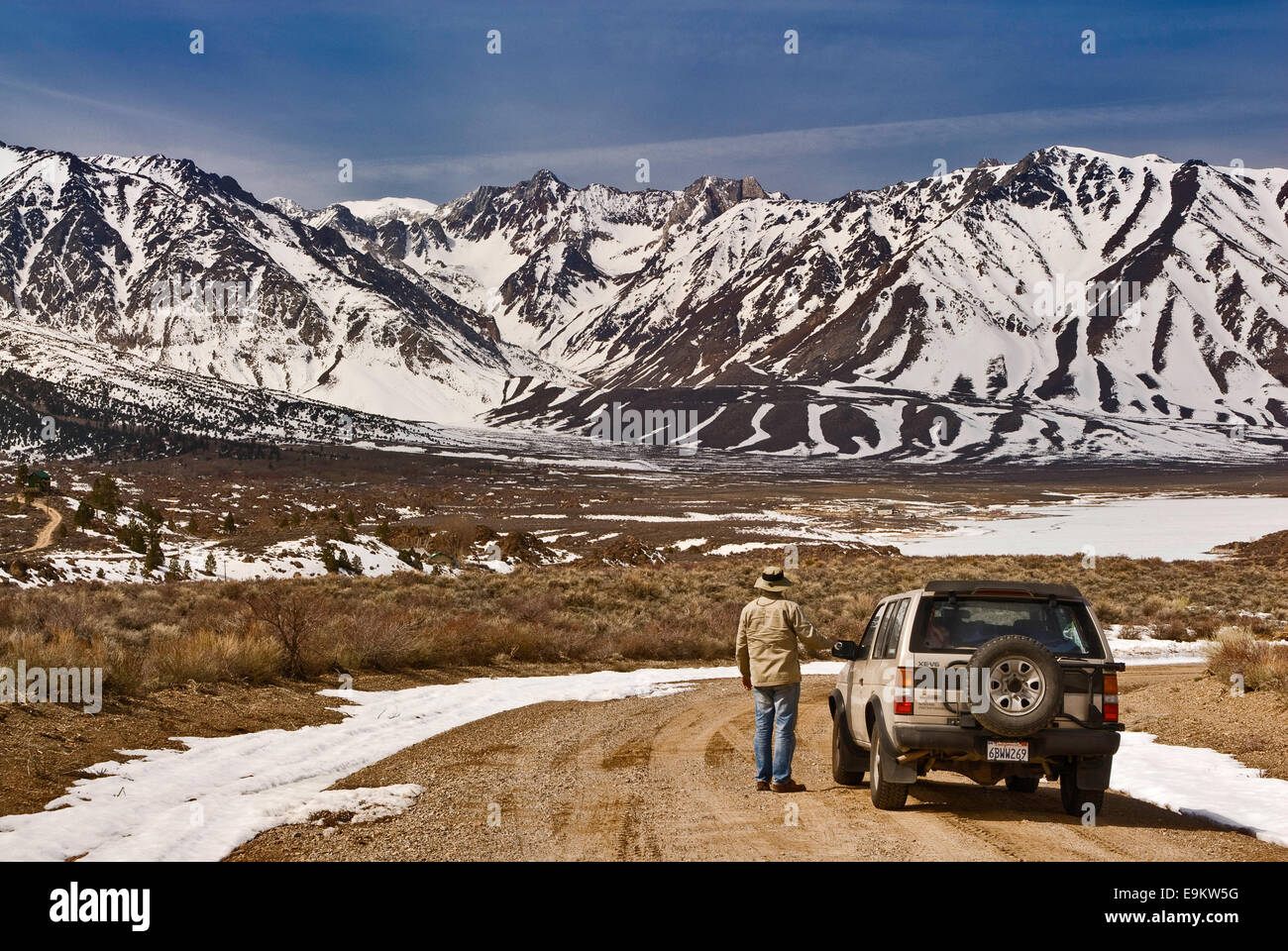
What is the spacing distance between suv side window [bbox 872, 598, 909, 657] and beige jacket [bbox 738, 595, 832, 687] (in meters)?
0.51

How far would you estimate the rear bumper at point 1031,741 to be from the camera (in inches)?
344

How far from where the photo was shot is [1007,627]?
934 cm

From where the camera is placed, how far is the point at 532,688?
18.5 m

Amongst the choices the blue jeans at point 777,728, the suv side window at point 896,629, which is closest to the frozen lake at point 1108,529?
the blue jeans at point 777,728

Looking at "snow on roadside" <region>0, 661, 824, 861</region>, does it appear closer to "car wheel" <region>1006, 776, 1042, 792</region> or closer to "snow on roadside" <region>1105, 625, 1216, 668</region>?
"car wheel" <region>1006, 776, 1042, 792</region>

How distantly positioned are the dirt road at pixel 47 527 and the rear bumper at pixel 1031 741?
165ft

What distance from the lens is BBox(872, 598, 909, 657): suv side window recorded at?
31.6ft

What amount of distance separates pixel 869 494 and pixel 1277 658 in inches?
4501

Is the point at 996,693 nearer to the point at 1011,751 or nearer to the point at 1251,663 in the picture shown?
the point at 1011,751

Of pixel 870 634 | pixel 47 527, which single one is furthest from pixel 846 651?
pixel 47 527

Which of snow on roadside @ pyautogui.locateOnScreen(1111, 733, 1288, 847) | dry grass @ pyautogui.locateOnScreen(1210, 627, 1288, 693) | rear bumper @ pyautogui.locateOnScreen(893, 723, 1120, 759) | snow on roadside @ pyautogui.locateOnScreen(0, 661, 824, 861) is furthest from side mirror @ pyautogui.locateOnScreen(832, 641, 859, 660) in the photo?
dry grass @ pyautogui.locateOnScreen(1210, 627, 1288, 693)

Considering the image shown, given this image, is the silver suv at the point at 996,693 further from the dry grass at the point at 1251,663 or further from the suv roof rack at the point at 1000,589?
the dry grass at the point at 1251,663

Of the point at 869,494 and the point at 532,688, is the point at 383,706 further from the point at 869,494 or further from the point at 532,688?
the point at 869,494

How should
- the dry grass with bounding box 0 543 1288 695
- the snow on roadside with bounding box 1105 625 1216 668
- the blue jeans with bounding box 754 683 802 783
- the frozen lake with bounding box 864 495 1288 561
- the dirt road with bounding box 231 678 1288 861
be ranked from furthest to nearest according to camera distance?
the frozen lake with bounding box 864 495 1288 561 < the snow on roadside with bounding box 1105 625 1216 668 < the dry grass with bounding box 0 543 1288 695 < the blue jeans with bounding box 754 683 802 783 < the dirt road with bounding box 231 678 1288 861
